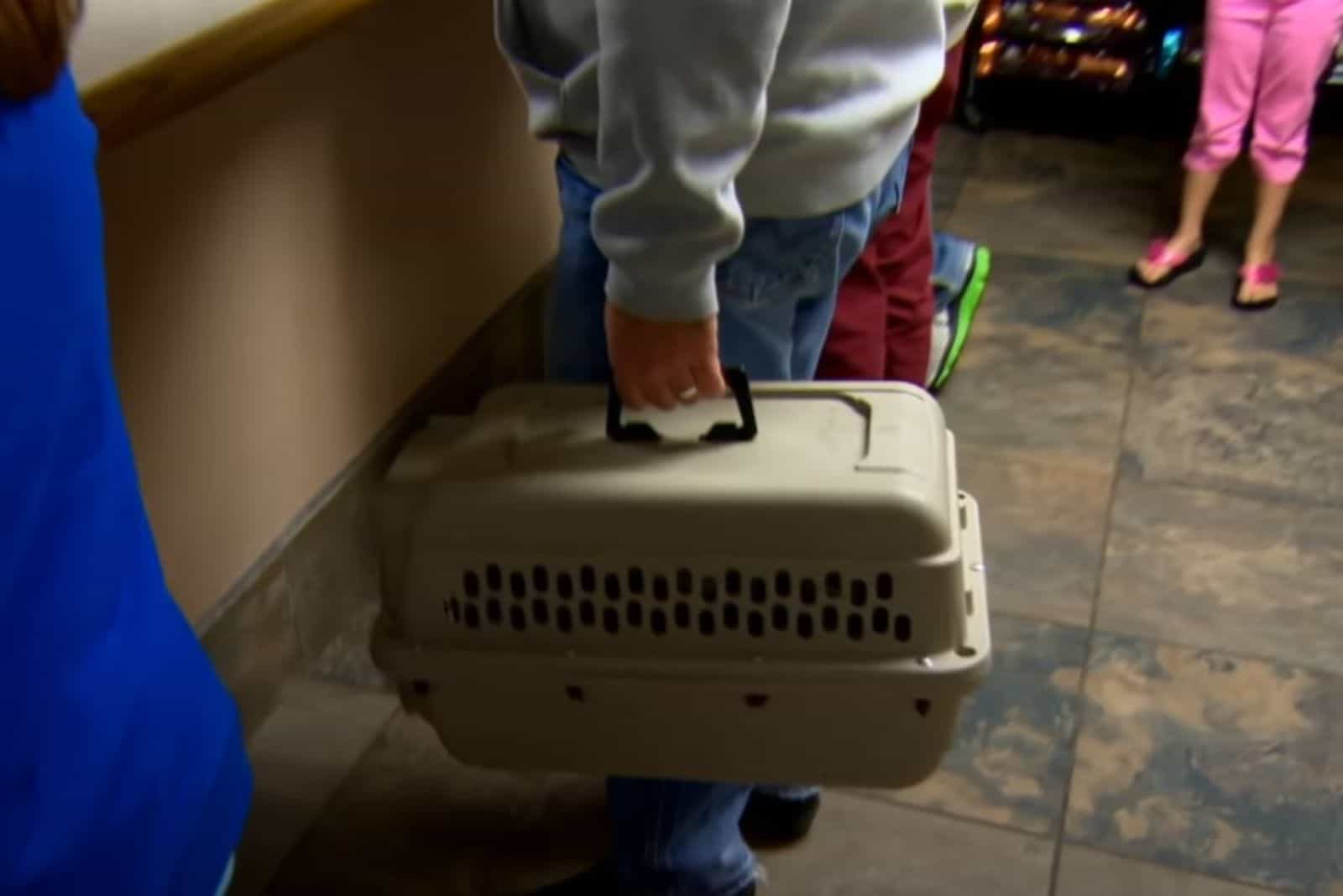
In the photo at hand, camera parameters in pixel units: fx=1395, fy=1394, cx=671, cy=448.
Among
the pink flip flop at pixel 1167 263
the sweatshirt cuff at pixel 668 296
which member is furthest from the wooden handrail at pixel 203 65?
the pink flip flop at pixel 1167 263

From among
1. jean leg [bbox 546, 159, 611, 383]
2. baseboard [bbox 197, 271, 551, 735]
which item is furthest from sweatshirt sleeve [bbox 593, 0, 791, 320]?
baseboard [bbox 197, 271, 551, 735]

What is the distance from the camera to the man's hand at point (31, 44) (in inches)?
18.0

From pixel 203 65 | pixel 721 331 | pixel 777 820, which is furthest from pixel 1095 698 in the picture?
pixel 203 65

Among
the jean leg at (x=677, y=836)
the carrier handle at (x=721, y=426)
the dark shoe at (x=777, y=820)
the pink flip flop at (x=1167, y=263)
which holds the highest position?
the carrier handle at (x=721, y=426)

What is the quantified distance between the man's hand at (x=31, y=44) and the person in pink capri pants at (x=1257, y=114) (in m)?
1.86

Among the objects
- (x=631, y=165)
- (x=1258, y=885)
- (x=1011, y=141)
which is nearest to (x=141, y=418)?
(x=631, y=165)

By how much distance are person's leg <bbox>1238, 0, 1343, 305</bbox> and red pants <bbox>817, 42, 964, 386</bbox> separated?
2.56ft

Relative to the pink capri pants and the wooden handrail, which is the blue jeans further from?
the pink capri pants

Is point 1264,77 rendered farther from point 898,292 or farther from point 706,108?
point 706,108

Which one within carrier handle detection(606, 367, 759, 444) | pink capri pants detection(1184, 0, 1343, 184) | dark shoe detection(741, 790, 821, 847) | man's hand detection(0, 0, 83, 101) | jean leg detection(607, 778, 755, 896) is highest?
man's hand detection(0, 0, 83, 101)

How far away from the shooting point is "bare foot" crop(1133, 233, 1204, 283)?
210cm

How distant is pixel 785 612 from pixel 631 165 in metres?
0.28

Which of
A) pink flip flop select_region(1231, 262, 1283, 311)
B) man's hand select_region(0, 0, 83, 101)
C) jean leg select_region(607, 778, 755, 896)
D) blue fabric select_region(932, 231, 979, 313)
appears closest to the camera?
man's hand select_region(0, 0, 83, 101)

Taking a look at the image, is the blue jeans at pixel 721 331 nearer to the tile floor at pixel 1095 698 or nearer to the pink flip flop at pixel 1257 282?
the tile floor at pixel 1095 698
